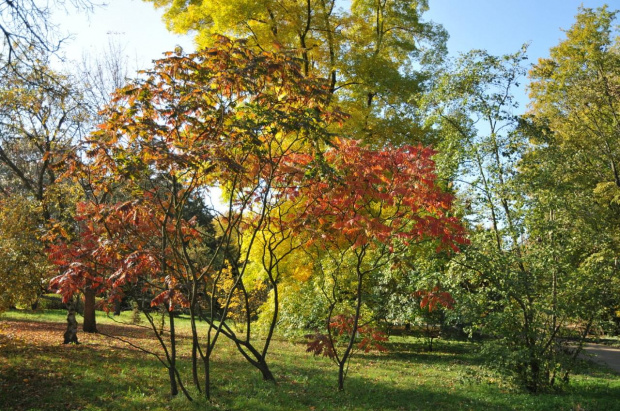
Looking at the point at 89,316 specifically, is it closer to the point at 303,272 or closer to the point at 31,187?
the point at 31,187

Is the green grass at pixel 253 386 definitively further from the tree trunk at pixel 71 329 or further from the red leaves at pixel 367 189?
the red leaves at pixel 367 189

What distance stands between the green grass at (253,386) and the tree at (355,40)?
24.7 ft

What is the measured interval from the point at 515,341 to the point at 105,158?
24.5 feet

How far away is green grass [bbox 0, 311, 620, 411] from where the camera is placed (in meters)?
6.12

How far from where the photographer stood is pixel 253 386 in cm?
702

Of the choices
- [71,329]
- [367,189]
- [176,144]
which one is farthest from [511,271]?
[71,329]

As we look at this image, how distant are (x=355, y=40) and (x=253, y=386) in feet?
40.6

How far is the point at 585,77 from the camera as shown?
620 inches

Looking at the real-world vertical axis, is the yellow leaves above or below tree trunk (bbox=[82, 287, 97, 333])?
above

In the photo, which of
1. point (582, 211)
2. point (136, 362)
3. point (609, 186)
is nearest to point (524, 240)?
point (582, 211)

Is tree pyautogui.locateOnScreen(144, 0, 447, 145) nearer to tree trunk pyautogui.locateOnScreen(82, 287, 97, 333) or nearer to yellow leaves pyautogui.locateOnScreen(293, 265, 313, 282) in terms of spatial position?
yellow leaves pyautogui.locateOnScreen(293, 265, 313, 282)

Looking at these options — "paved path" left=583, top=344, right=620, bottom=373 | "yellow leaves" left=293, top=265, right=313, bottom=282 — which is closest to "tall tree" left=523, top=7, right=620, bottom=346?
"paved path" left=583, top=344, right=620, bottom=373

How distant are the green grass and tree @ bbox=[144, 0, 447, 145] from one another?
7525 mm

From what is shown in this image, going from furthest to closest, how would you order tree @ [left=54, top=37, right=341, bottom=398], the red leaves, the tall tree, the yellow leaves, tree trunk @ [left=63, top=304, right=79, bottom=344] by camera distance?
A: the yellow leaves
tree trunk @ [left=63, top=304, right=79, bottom=344]
the tall tree
the red leaves
tree @ [left=54, top=37, right=341, bottom=398]
